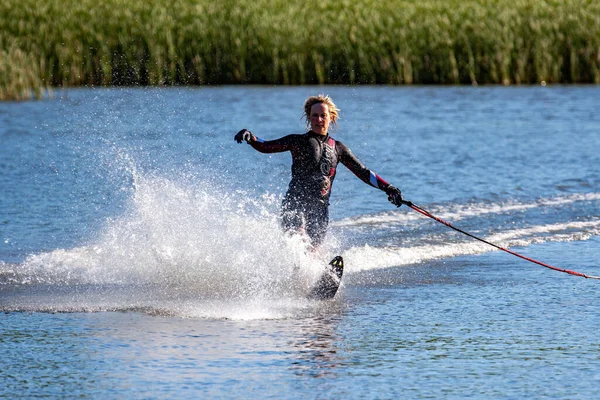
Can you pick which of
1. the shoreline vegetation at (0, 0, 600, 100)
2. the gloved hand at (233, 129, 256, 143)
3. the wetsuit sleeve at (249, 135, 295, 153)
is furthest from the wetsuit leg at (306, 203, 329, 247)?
the shoreline vegetation at (0, 0, 600, 100)

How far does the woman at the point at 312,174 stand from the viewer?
876 cm

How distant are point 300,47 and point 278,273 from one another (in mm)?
18013

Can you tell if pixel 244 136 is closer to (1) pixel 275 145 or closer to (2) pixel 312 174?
(1) pixel 275 145

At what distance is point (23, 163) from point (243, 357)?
965cm

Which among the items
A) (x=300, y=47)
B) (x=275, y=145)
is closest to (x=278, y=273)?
(x=275, y=145)

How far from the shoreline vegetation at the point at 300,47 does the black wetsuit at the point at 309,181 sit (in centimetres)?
1749

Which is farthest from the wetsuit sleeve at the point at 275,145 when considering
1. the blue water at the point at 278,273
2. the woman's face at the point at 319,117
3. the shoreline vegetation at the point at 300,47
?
the shoreline vegetation at the point at 300,47

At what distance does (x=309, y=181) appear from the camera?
8844 millimetres

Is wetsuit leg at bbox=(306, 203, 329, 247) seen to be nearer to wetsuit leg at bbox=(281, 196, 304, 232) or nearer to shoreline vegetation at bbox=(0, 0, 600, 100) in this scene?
wetsuit leg at bbox=(281, 196, 304, 232)

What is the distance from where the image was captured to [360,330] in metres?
7.38

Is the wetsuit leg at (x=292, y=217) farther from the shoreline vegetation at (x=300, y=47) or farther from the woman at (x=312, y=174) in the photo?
the shoreline vegetation at (x=300, y=47)

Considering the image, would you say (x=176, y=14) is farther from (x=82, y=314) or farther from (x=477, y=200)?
(x=82, y=314)

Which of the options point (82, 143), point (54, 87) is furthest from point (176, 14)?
point (82, 143)

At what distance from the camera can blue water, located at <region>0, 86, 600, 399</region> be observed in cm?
634
